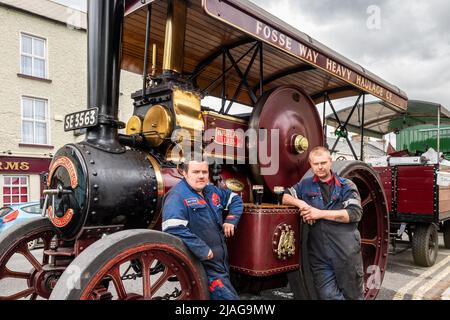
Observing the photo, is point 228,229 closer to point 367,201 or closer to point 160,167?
point 160,167

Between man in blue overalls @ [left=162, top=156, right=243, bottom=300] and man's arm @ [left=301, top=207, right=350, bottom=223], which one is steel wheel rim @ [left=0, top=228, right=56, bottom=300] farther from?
man's arm @ [left=301, top=207, right=350, bottom=223]

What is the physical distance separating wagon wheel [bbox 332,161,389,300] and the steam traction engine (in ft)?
0.19

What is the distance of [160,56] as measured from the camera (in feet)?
12.6

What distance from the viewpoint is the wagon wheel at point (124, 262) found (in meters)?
1.63

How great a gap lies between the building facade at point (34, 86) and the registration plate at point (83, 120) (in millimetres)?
Result: 9158

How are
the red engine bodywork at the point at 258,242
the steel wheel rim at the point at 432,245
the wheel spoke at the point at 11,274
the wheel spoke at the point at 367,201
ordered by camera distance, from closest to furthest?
the red engine bodywork at the point at 258,242
the wheel spoke at the point at 11,274
the wheel spoke at the point at 367,201
the steel wheel rim at the point at 432,245

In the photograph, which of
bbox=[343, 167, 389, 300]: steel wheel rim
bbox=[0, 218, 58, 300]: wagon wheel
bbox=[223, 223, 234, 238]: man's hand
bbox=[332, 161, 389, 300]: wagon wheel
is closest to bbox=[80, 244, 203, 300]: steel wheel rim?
bbox=[223, 223, 234, 238]: man's hand

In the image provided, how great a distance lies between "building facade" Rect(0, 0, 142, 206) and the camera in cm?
1133

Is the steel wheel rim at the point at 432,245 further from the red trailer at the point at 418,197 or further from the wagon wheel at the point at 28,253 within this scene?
the wagon wheel at the point at 28,253

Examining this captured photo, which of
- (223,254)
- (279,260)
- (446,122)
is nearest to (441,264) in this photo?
(446,122)

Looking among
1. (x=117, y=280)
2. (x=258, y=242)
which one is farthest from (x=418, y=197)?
(x=117, y=280)

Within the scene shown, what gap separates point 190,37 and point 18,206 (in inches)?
243

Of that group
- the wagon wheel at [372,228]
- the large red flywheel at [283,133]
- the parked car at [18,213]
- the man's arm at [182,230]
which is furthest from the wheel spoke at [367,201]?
the parked car at [18,213]
